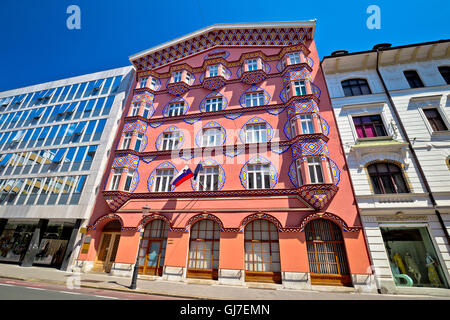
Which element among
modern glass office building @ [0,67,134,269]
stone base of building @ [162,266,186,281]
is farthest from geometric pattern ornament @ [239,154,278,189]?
modern glass office building @ [0,67,134,269]

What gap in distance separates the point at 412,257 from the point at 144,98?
26.6 metres

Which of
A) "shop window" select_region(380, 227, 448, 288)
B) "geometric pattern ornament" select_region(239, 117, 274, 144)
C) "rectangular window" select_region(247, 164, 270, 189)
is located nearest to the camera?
"shop window" select_region(380, 227, 448, 288)

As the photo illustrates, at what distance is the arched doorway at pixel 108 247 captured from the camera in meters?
17.0

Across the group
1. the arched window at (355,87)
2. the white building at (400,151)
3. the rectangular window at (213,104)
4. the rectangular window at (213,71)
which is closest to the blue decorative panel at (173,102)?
the rectangular window at (213,104)

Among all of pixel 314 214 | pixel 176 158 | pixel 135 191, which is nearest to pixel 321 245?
pixel 314 214

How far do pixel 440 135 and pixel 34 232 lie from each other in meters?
37.0

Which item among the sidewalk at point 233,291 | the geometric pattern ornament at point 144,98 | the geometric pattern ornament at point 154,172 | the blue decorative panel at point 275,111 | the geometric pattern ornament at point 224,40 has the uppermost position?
the geometric pattern ornament at point 224,40

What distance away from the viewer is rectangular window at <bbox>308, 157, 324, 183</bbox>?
47.4 ft

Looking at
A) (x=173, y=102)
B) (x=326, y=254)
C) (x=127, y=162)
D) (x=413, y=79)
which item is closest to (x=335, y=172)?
(x=326, y=254)

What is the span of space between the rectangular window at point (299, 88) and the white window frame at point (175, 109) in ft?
38.8

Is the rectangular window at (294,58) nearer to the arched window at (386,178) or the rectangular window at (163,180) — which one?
the arched window at (386,178)

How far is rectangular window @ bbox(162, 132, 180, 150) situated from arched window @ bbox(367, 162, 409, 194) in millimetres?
16625

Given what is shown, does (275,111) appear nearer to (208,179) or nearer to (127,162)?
(208,179)

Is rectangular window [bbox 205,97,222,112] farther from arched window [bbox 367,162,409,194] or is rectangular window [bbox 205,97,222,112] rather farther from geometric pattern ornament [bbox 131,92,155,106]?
arched window [bbox 367,162,409,194]
